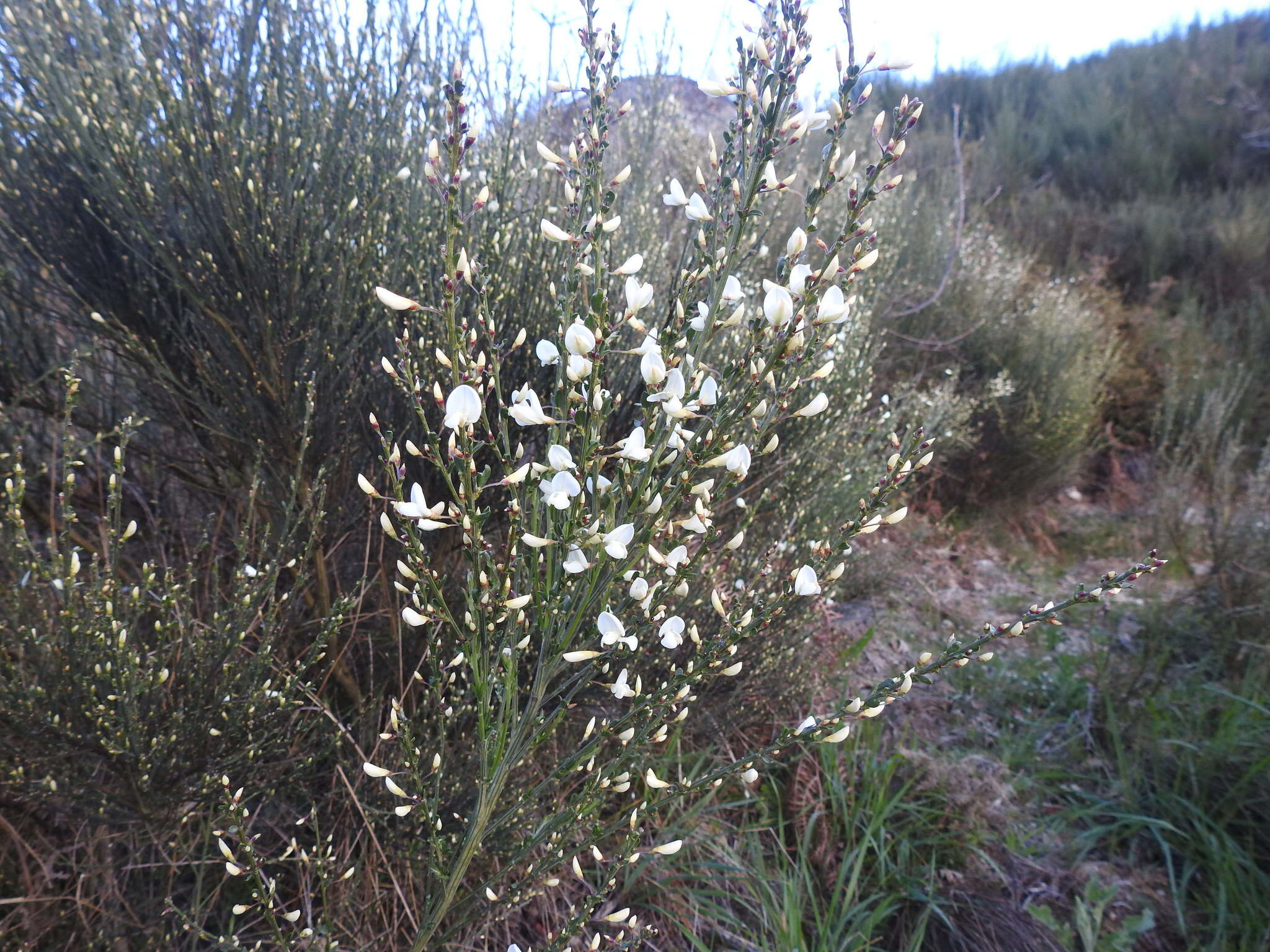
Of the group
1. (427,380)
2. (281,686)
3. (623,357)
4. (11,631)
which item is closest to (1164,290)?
(623,357)

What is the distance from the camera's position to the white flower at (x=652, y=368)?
0.97m

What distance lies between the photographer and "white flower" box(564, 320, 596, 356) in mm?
980

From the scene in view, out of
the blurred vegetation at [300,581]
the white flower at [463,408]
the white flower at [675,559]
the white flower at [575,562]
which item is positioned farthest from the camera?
the blurred vegetation at [300,581]

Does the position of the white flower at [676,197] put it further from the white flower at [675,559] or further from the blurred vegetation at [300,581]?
the blurred vegetation at [300,581]

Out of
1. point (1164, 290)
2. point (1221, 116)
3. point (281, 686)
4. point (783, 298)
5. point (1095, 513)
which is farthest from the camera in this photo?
point (1221, 116)

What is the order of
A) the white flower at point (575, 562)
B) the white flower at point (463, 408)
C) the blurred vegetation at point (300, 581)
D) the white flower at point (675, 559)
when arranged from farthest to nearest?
the blurred vegetation at point (300, 581), the white flower at point (675, 559), the white flower at point (575, 562), the white flower at point (463, 408)

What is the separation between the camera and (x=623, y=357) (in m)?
2.31

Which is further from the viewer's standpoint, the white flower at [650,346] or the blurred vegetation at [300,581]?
the blurred vegetation at [300,581]

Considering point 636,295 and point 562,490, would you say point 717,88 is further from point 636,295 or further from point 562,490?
point 562,490

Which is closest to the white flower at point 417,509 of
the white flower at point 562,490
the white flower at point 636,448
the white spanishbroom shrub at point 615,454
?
the white spanishbroom shrub at point 615,454

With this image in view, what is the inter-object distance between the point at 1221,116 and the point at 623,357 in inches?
443

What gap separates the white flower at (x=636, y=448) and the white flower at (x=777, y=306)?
23 centimetres

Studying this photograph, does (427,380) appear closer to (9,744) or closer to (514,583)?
(514,583)

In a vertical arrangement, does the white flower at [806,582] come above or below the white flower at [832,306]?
below
